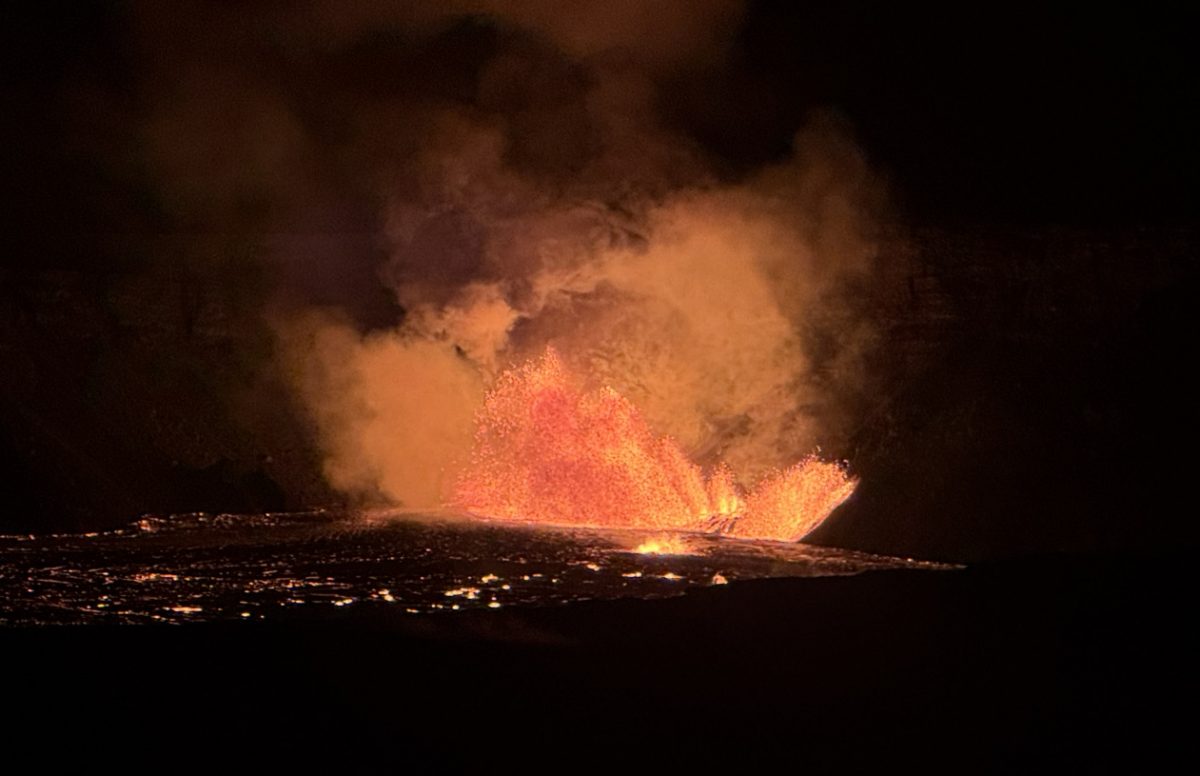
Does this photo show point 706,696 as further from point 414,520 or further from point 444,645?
point 414,520

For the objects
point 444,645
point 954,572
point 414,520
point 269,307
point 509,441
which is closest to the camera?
point 444,645

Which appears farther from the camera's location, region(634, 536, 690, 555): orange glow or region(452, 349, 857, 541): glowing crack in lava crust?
region(452, 349, 857, 541): glowing crack in lava crust

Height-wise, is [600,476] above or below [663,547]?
above

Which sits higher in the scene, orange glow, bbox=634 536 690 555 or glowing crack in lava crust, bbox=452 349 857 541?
glowing crack in lava crust, bbox=452 349 857 541

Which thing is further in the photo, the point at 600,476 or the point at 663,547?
the point at 600,476

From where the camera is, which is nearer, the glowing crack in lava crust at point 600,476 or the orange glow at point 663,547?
the orange glow at point 663,547

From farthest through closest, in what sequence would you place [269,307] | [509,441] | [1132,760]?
[269,307]
[509,441]
[1132,760]

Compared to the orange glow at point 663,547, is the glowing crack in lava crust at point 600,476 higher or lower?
higher

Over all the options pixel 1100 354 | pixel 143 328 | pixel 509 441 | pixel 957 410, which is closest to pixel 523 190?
pixel 509 441
